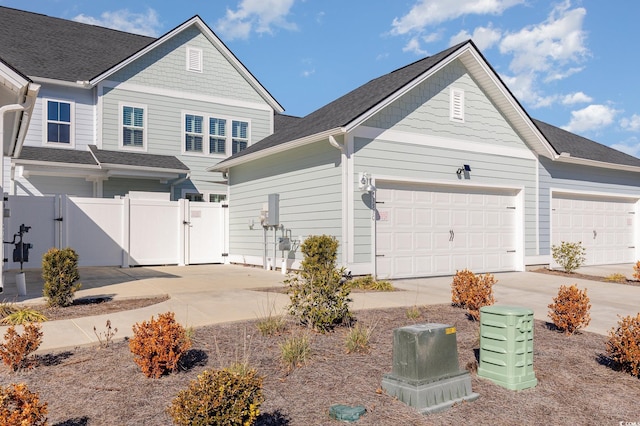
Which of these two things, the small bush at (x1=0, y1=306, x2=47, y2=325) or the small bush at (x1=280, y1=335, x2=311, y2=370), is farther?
the small bush at (x1=0, y1=306, x2=47, y2=325)

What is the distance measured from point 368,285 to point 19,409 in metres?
8.27

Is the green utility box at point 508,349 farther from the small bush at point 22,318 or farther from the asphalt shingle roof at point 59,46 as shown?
the asphalt shingle roof at point 59,46

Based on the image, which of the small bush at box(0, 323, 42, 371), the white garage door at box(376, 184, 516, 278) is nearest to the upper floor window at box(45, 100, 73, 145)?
the white garage door at box(376, 184, 516, 278)

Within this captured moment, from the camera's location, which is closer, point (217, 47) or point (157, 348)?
point (157, 348)

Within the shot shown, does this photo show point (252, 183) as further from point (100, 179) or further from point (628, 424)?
point (628, 424)

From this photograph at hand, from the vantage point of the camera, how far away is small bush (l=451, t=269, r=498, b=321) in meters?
7.73

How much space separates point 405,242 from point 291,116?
13282 mm

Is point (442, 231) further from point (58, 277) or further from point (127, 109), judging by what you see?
point (127, 109)

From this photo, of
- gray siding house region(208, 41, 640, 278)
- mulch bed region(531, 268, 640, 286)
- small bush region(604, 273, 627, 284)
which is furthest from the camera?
small bush region(604, 273, 627, 284)

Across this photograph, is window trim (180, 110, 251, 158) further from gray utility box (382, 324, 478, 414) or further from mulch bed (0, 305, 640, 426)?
gray utility box (382, 324, 478, 414)

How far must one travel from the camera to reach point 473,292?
7.73m

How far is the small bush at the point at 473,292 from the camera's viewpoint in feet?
25.3

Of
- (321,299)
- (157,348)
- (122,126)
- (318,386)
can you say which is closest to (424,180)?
(321,299)

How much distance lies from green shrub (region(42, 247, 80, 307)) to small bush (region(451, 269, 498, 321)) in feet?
20.0
